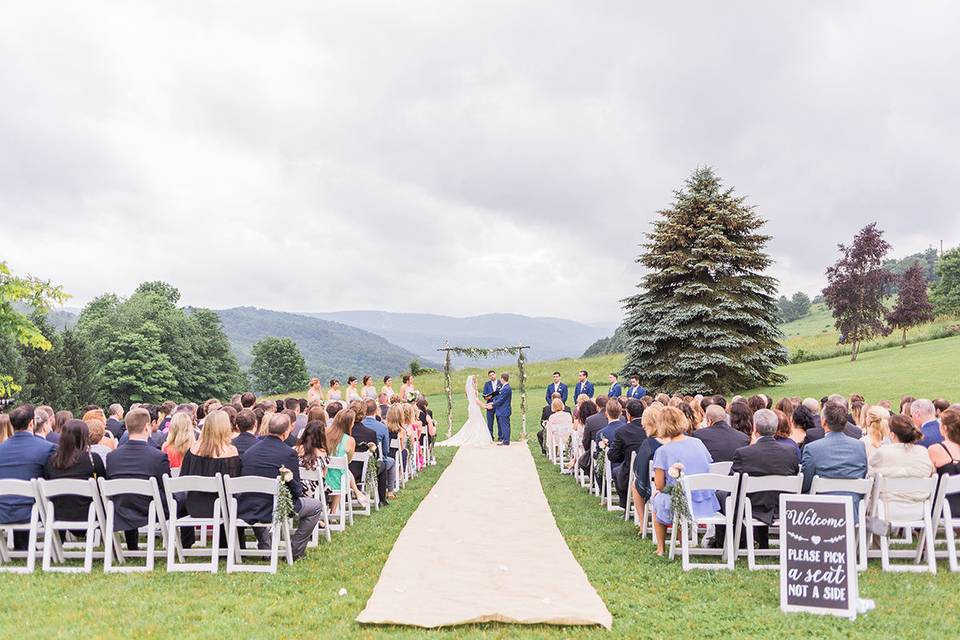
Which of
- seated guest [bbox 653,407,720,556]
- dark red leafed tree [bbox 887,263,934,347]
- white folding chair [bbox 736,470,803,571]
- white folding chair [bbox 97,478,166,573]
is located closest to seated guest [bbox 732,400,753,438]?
seated guest [bbox 653,407,720,556]

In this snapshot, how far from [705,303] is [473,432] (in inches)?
526

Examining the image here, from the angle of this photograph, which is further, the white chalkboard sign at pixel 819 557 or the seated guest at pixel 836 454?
the seated guest at pixel 836 454

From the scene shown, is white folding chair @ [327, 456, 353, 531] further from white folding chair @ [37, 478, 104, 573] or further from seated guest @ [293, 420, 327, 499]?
white folding chair @ [37, 478, 104, 573]

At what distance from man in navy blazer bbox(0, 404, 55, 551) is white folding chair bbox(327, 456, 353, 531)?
3.32 metres

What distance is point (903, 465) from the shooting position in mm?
7266

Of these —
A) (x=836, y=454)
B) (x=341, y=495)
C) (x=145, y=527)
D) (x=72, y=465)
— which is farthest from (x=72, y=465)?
(x=836, y=454)

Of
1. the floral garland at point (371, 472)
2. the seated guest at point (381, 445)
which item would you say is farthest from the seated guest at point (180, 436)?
the seated guest at point (381, 445)

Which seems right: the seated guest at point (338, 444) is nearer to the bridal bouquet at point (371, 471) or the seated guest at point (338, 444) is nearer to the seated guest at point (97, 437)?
the bridal bouquet at point (371, 471)

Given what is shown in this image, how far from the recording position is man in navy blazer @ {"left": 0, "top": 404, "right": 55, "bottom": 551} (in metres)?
7.38

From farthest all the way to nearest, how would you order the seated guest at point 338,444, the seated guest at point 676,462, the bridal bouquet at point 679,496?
the seated guest at point 338,444, the seated guest at point 676,462, the bridal bouquet at point 679,496

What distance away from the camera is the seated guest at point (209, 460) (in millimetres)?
7434

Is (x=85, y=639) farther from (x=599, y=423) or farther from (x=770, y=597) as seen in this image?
(x=599, y=423)

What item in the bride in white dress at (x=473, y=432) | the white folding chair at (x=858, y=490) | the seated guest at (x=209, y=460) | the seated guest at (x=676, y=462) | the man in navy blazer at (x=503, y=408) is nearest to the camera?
the white folding chair at (x=858, y=490)

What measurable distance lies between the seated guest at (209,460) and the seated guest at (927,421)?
8.29 m
